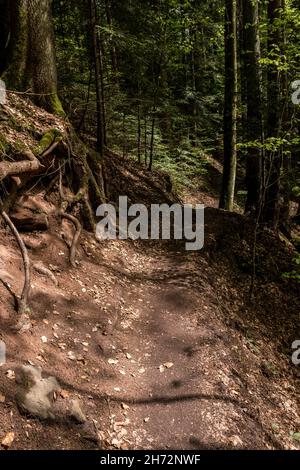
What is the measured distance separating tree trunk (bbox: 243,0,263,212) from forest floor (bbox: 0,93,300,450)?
3.67m

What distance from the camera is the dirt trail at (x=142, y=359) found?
4629 mm

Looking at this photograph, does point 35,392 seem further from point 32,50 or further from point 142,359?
point 32,50

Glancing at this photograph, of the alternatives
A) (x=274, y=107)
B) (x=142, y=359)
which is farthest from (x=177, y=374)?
(x=274, y=107)

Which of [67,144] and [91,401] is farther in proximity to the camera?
→ [67,144]

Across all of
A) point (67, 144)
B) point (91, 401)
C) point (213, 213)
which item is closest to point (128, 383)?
point (91, 401)

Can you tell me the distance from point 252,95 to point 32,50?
5.64 meters

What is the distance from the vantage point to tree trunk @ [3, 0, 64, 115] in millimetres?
8320

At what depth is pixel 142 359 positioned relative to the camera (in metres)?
5.95

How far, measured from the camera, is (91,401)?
4.78m

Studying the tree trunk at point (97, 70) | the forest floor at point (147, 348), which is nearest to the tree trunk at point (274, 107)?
the forest floor at point (147, 348)

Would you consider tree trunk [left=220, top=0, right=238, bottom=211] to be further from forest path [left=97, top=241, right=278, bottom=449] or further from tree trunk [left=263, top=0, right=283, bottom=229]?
forest path [left=97, top=241, right=278, bottom=449]

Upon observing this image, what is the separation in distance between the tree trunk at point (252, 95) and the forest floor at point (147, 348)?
3672mm
